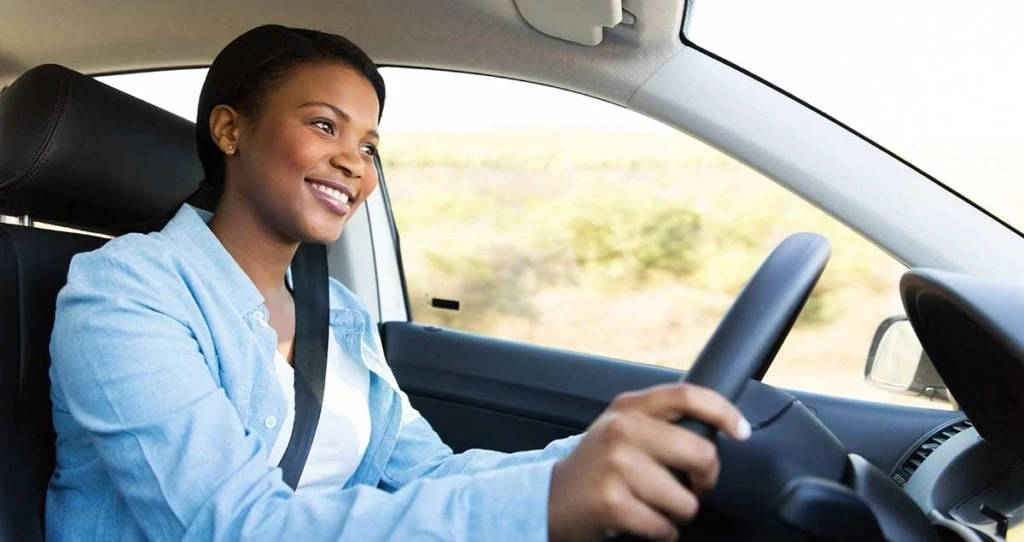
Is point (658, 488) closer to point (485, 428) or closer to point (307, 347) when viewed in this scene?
point (307, 347)

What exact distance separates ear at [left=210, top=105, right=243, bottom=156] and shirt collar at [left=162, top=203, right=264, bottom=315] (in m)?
0.16

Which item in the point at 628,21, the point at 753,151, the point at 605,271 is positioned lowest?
the point at 605,271

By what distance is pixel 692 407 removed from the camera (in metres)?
0.71

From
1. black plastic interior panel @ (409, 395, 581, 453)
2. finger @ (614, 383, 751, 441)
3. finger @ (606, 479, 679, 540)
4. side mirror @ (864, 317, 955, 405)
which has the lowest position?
black plastic interior panel @ (409, 395, 581, 453)

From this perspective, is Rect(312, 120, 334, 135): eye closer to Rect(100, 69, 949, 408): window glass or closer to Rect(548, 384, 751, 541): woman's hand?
Rect(100, 69, 949, 408): window glass

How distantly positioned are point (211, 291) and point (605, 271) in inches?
70.3

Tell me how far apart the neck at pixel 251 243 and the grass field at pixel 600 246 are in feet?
2.92

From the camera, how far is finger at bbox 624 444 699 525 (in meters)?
0.69

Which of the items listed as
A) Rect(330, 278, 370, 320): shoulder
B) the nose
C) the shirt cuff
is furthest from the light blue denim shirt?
Rect(330, 278, 370, 320): shoulder

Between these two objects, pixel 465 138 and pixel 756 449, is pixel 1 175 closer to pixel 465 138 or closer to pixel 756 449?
pixel 756 449

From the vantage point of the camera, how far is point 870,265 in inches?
75.9

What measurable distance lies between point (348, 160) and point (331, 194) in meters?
0.06

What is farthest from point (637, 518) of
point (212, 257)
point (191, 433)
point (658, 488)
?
point (212, 257)

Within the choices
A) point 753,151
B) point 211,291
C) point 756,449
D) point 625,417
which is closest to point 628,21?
point 753,151
